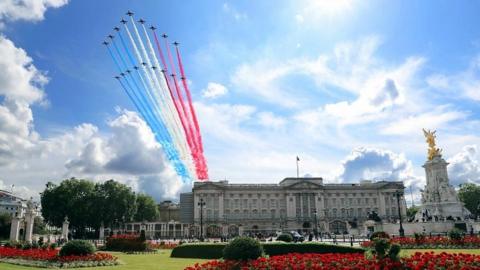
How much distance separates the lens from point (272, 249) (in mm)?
24484

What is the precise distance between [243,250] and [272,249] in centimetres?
906

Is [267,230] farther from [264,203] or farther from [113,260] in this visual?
[113,260]

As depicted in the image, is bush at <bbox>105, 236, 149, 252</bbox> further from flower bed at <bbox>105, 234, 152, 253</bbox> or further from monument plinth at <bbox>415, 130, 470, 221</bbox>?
monument plinth at <bbox>415, 130, 470, 221</bbox>

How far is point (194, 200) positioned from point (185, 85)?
231ft

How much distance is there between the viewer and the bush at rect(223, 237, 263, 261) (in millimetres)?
15859

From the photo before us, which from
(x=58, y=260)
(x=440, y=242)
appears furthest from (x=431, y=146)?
(x=58, y=260)

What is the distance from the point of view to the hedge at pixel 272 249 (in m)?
23.4

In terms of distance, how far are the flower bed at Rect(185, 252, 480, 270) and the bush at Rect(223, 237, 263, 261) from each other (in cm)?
44

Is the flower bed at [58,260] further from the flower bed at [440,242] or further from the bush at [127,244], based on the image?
the flower bed at [440,242]

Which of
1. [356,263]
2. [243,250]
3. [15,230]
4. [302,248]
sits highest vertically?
[15,230]

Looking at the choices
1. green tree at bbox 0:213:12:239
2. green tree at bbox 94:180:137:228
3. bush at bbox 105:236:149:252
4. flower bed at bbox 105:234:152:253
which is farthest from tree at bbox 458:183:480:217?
green tree at bbox 0:213:12:239

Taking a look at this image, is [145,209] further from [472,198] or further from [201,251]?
[201,251]

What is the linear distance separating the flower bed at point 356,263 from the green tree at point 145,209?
276 ft

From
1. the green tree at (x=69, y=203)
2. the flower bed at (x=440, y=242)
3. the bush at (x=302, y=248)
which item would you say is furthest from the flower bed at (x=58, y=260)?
the green tree at (x=69, y=203)
